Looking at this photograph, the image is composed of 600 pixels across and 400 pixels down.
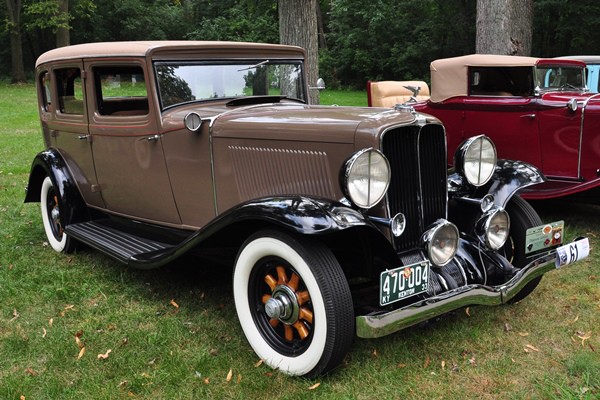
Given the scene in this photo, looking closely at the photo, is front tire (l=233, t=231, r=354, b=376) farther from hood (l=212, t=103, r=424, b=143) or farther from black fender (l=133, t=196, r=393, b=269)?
hood (l=212, t=103, r=424, b=143)

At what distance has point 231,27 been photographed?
27781mm

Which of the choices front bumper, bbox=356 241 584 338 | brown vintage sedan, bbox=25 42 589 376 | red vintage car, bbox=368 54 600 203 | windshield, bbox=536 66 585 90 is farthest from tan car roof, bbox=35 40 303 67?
windshield, bbox=536 66 585 90

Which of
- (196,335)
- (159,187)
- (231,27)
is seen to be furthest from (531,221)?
(231,27)

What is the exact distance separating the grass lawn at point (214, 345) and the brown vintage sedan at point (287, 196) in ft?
0.79

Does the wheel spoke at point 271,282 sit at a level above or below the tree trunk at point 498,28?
below

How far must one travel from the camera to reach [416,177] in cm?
320

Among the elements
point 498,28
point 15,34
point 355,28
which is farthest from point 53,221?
point 15,34

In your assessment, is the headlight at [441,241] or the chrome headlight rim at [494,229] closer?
the headlight at [441,241]

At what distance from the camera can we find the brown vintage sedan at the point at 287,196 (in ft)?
9.21

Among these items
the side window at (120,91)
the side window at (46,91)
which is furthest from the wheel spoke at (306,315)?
the side window at (46,91)

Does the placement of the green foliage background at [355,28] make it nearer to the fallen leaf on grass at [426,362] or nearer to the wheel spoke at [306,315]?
the fallen leaf on grass at [426,362]

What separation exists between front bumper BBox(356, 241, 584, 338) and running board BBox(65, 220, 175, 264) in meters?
1.57

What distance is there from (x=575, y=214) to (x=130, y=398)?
5027mm

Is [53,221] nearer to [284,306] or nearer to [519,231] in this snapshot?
[284,306]
